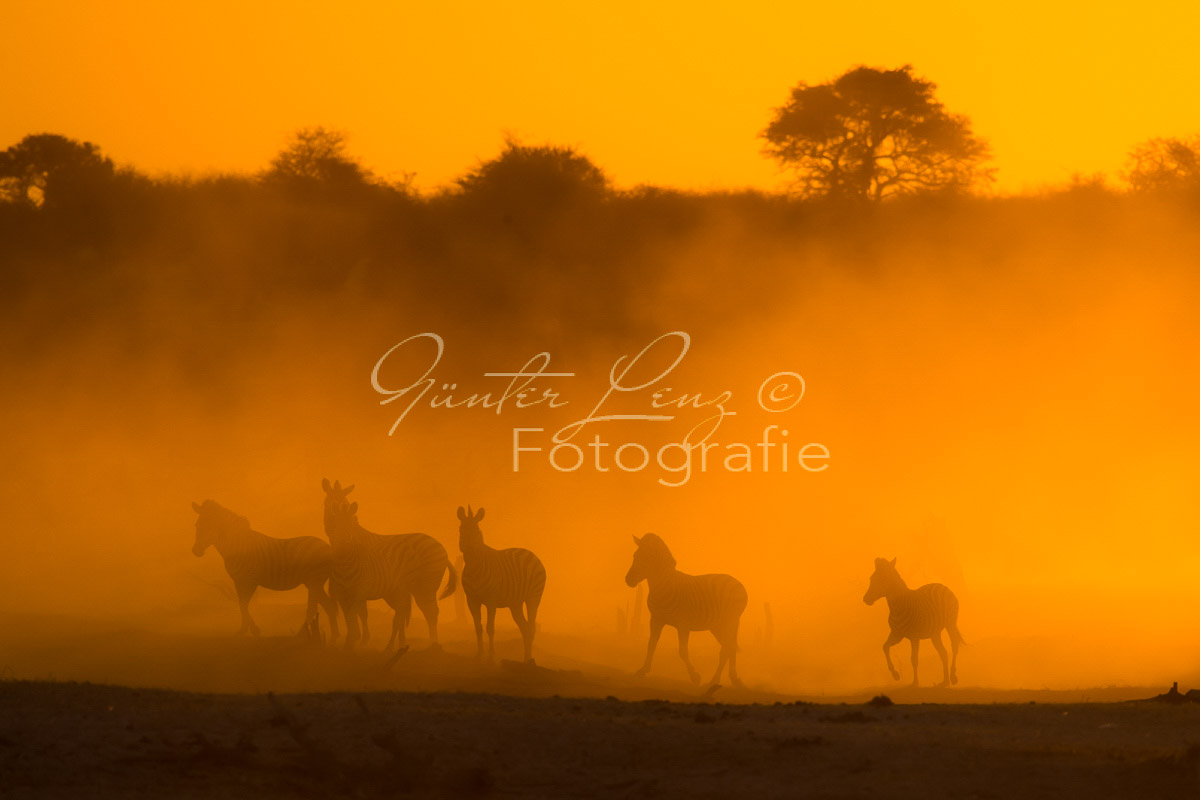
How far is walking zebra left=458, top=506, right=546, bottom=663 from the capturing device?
64.3 feet

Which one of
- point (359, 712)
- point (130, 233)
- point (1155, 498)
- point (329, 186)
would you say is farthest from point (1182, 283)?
point (359, 712)

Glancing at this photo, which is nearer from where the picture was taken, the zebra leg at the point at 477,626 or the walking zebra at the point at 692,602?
the zebra leg at the point at 477,626

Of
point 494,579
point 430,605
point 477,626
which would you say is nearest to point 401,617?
point 430,605

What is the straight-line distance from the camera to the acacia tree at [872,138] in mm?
57344

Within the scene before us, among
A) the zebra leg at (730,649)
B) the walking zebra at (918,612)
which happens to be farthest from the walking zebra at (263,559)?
the walking zebra at (918,612)

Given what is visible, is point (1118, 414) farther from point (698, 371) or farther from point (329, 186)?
point (329, 186)

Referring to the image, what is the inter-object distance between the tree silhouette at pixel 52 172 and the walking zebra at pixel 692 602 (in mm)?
39603

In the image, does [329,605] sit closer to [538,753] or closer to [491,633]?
[491,633]

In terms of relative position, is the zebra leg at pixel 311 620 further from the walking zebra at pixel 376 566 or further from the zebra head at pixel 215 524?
the zebra head at pixel 215 524

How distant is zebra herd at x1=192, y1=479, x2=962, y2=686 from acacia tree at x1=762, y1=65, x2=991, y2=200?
125ft

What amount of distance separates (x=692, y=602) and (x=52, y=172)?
134 ft

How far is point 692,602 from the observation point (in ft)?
65.4

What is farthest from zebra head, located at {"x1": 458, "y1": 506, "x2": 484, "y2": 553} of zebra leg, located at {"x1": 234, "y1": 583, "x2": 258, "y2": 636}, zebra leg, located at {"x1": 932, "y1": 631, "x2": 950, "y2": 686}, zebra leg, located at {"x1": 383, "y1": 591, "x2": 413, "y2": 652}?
zebra leg, located at {"x1": 932, "y1": 631, "x2": 950, "y2": 686}

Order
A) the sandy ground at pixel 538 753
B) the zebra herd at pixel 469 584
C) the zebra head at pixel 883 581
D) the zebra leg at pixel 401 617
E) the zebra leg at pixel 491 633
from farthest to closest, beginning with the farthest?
1. the zebra head at pixel 883 581
2. the zebra herd at pixel 469 584
3. the zebra leg at pixel 401 617
4. the zebra leg at pixel 491 633
5. the sandy ground at pixel 538 753
